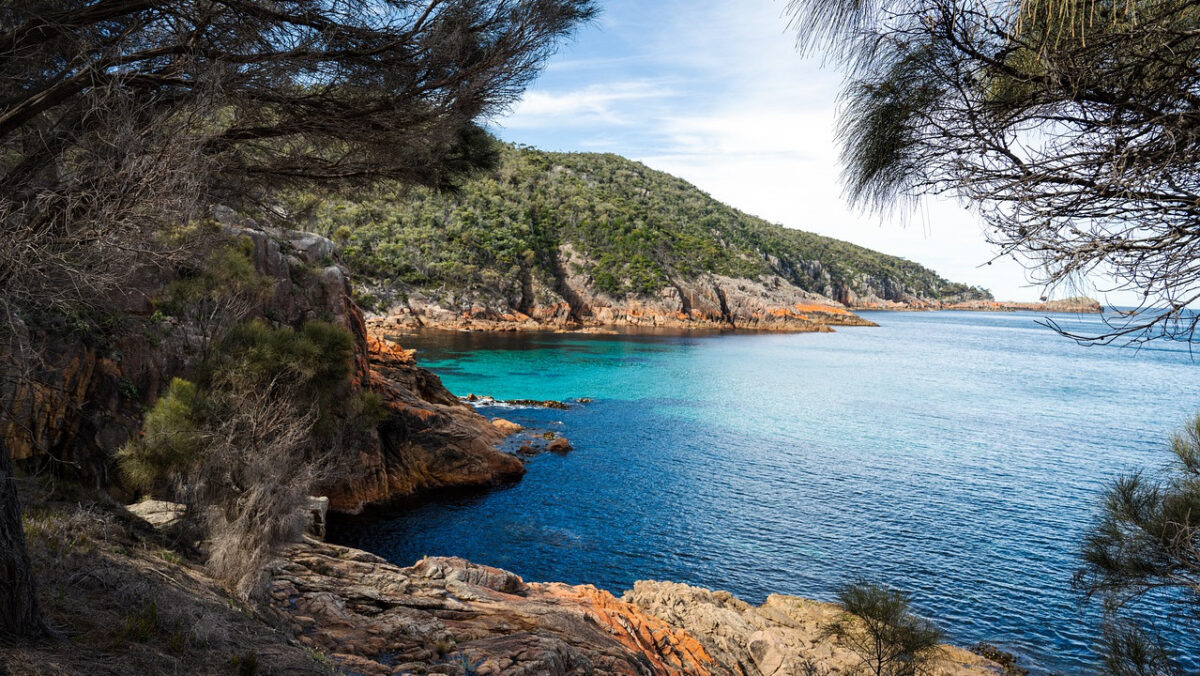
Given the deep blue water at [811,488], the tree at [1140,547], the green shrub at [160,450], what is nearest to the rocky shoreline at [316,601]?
the green shrub at [160,450]

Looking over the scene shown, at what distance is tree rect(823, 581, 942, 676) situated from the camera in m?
9.61

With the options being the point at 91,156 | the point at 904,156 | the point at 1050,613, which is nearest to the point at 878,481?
the point at 1050,613

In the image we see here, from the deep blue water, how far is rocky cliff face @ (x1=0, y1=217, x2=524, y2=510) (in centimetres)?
151

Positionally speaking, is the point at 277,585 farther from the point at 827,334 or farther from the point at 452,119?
the point at 827,334

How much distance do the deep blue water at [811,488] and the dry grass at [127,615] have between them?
6.70 m

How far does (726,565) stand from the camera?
15.4 meters

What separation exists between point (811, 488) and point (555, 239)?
66.2 meters

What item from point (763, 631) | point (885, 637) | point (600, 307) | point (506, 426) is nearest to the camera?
point (885, 637)

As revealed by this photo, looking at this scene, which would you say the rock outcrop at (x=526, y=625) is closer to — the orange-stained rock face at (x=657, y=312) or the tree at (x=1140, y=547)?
the tree at (x=1140, y=547)

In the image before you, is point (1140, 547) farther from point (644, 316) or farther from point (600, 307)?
point (644, 316)

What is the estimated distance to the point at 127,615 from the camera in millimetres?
4914

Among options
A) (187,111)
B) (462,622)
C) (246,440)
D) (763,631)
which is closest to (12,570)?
(187,111)

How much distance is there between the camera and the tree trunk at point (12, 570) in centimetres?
376

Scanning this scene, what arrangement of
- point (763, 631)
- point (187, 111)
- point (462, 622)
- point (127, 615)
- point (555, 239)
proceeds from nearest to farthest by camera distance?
point (187, 111)
point (127, 615)
point (462, 622)
point (763, 631)
point (555, 239)
